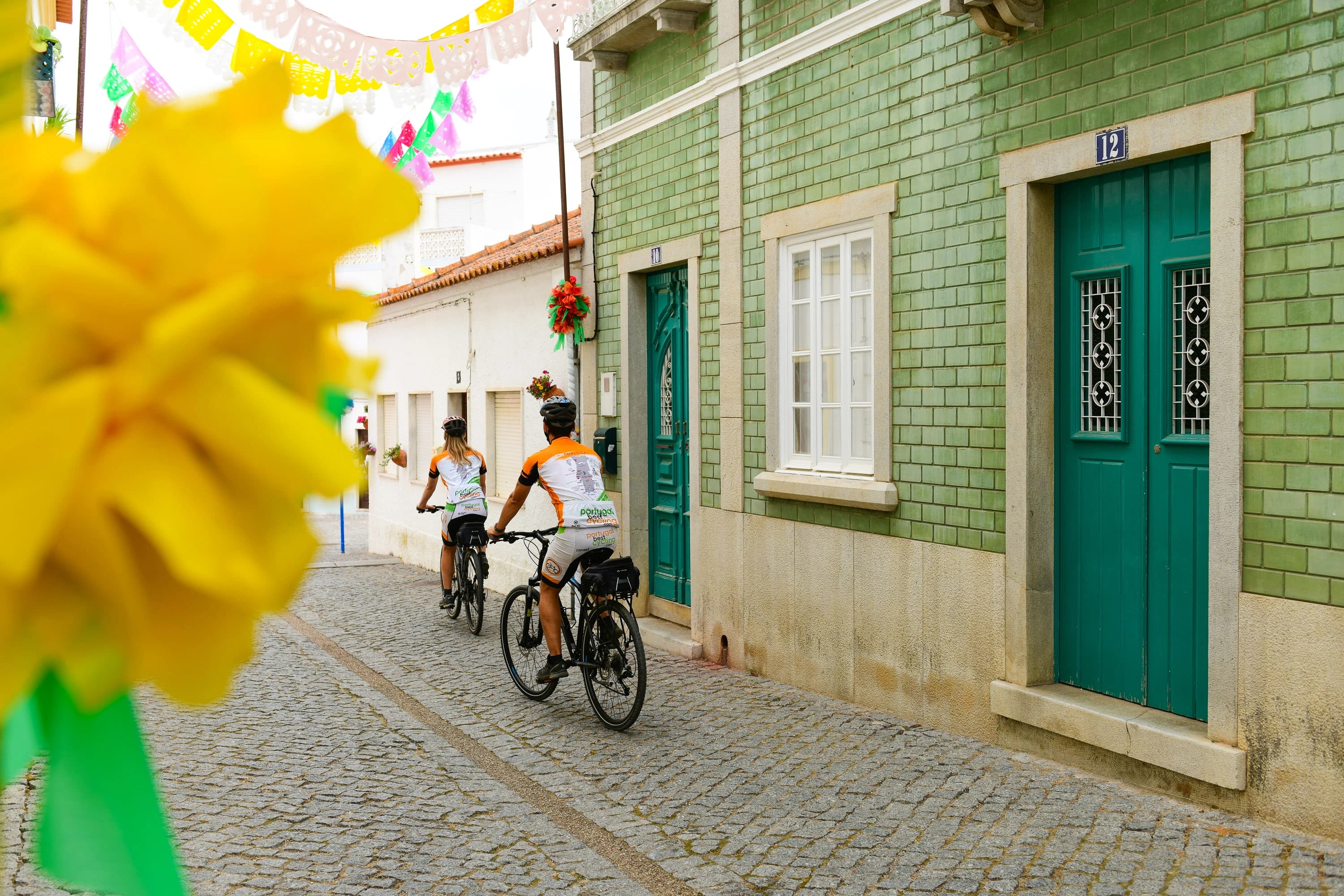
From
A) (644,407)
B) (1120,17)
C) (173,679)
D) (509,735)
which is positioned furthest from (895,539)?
(173,679)

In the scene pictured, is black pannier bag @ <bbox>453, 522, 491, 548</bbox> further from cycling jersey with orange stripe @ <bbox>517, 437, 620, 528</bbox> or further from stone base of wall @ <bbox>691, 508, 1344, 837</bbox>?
cycling jersey with orange stripe @ <bbox>517, 437, 620, 528</bbox>

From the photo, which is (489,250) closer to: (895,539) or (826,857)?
(895,539)

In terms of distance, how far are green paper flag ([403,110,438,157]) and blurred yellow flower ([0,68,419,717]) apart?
14142 mm

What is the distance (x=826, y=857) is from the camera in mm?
5520

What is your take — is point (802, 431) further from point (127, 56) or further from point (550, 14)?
point (127, 56)

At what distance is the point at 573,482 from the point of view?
26.6 feet

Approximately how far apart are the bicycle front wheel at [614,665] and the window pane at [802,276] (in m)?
3.00

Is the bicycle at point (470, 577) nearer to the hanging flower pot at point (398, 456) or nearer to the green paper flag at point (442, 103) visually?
the green paper flag at point (442, 103)

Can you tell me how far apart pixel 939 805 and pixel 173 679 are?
6115mm

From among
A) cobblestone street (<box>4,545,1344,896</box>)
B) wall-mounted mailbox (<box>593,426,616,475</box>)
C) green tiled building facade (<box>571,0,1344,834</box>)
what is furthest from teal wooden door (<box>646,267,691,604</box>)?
cobblestone street (<box>4,545,1344,896</box>)

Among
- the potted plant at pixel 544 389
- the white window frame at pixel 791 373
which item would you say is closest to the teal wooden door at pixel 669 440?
the potted plant at pixel 544 389

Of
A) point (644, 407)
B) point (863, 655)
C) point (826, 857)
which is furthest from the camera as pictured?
point (644, 407)

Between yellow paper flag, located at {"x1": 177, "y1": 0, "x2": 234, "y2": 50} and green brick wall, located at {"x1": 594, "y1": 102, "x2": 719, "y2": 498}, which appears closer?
yellow paper flag, located at {"x1": 177, "y1": 0, "x2": 234, "y2": 50}

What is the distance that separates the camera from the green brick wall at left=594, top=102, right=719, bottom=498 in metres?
10.6
